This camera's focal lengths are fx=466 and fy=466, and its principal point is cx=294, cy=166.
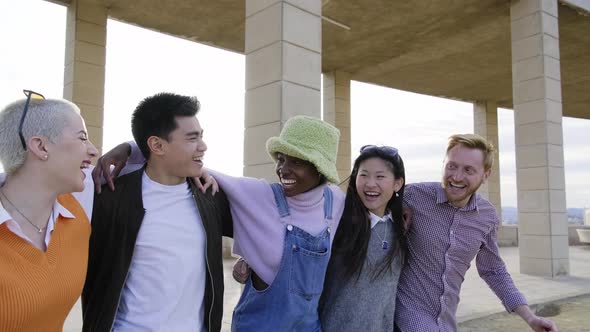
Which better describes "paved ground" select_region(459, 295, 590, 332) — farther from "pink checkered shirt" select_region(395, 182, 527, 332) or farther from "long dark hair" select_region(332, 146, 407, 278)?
"long dark hair" select_region(332, 146, 407, 278)

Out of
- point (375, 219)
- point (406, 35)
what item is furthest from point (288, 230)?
point (406, 35)

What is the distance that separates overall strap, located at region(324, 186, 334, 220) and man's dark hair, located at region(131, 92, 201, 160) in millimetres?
776

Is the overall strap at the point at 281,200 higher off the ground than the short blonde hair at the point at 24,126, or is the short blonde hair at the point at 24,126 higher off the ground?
the short blonde hair at the point at 24,126

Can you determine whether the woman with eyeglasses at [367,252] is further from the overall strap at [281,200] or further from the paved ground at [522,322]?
the paved ground at [522,322]

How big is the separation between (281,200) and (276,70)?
3348 mm

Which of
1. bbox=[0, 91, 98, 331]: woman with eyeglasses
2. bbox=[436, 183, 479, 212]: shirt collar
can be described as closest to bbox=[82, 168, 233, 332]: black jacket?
bbox=[0, 91, 98, 331]: woman with eyeglasses

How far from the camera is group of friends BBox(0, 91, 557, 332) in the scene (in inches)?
63.3

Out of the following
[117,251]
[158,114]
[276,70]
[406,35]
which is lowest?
[117,251]

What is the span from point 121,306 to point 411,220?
1.58 m

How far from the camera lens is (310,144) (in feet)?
7.21

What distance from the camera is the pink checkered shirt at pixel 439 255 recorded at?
2.45m

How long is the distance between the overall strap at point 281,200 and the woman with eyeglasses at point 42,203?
0.88 metres

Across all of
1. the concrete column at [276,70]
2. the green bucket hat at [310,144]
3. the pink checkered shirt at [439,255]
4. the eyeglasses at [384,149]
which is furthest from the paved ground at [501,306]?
the green bucket hat at [310,144]

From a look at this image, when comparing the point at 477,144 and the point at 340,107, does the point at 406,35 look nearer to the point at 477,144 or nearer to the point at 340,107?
the point at 340,107
